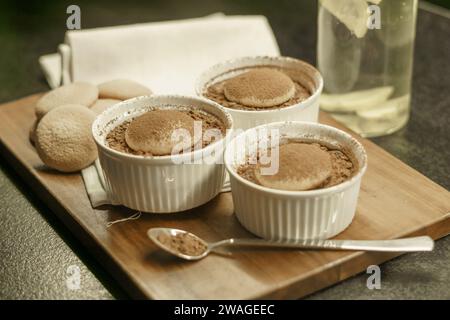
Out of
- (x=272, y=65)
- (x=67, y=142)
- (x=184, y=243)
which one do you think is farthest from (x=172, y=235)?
(x=272, y=65)

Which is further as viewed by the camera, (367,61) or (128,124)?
(367,61)

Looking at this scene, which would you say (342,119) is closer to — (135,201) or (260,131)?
(260,131)

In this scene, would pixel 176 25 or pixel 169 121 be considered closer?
pixel 169 121

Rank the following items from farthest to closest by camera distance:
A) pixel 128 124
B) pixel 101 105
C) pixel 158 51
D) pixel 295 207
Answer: pixel 158 51
pixel 101 105
pixel 128 124
pixel 295 207

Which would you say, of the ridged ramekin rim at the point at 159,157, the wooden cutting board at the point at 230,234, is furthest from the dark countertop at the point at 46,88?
the ridged ramekin rim at the point at 159,157

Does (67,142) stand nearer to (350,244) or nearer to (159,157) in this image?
(159,157)

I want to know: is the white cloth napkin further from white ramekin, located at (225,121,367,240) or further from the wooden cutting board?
white ramekin, located at (225,121,367,240)

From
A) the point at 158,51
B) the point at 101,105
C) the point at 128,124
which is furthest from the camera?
the point at 158,51
